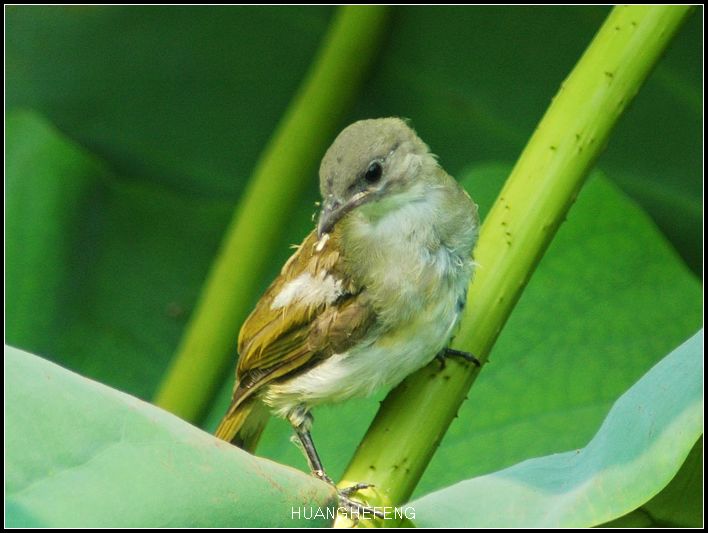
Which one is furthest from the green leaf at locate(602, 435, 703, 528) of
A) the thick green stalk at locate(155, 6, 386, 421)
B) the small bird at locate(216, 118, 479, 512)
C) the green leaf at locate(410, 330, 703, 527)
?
the thick green stalk at locate(155, 6, 386, 421)

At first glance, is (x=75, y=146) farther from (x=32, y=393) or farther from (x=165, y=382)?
(x=32, y=393)

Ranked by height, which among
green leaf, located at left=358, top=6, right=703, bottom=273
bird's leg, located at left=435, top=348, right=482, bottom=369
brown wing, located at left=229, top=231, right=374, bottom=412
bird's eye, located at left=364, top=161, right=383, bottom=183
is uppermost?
green leaf, located at left=358, top=6, right=703, bottom=273

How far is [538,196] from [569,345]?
36 centimetres

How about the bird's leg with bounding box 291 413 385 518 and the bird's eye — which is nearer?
the bird's leg with bounding box 291 413 385 518

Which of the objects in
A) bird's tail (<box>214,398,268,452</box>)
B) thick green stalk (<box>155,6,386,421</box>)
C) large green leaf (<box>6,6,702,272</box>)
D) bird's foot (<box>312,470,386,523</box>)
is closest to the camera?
bird's foot (<box>312,470,386,523</box>)

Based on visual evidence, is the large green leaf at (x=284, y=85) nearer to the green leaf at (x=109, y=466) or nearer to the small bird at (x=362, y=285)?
the small bird at (x=362, y=285)

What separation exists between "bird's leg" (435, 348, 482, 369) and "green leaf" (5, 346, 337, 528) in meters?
0.35

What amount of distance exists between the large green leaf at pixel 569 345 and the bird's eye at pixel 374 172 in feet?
0.77

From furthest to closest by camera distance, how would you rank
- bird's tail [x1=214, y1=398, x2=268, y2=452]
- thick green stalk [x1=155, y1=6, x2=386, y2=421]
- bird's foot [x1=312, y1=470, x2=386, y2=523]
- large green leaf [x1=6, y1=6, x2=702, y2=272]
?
1. large green leaf [x1=6, y1=6, x2=702, y2=272]
2. thick green stalk [x1=155, y1=6, x2=386, y2=421]
3. bird's tail [x1=214, y1=398, x2=268, y2=452]
4. bird's foot [x1=312, y1=470, x2=386, y2=523]

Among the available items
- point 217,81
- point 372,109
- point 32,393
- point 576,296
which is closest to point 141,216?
point 217,81

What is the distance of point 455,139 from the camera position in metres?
1.71

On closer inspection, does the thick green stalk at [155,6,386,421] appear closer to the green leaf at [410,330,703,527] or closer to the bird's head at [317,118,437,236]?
the bird's head at [317,118,437,236]

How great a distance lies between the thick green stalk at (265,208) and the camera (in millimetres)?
1510

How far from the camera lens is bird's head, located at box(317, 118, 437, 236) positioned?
1.23m
